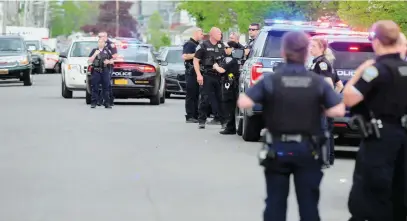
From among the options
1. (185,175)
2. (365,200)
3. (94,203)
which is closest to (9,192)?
(94,203)

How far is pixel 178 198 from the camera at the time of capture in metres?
11.5

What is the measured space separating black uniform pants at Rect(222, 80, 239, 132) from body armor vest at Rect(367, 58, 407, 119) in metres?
11.3

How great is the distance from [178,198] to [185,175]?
1.95 m

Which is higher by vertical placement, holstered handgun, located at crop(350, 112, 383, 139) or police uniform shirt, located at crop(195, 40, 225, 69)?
holstered handgun, located at crop(350, 112, 383, 139)

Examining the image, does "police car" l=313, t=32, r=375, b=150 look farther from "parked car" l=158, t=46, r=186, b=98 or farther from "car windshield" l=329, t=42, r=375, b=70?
"parked car" l=158, t=46, r=186, b=98

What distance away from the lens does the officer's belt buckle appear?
7723mm

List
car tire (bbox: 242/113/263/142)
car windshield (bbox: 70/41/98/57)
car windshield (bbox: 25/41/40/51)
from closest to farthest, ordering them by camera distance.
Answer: car tire (bbox: 242/113/263/142) < car windshield (bbox: 70/41/98/57) < car windshield (bbox: 25/41/40/51)

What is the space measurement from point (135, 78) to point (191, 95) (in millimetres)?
5590

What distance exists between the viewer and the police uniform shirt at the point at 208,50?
65.3 ft

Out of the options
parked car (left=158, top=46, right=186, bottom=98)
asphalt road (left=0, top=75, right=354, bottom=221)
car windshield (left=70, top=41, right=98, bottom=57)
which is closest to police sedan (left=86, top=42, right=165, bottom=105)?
car windshield (left=70, top=41, right=98, bottom=57)

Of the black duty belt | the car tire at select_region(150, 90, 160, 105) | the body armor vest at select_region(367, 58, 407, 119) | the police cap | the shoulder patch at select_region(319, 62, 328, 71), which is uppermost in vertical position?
the police cap

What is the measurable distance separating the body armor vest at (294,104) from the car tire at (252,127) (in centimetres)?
998

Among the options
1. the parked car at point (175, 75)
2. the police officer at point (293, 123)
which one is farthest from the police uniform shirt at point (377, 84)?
the parked car at point (175, 75)

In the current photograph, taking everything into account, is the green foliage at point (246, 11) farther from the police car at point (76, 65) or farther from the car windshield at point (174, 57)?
the police car at point (76, 65)
